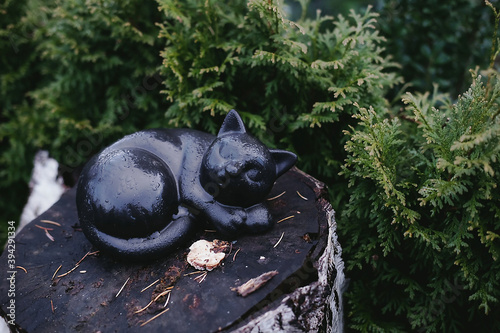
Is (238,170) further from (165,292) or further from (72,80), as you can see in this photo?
(72,80)

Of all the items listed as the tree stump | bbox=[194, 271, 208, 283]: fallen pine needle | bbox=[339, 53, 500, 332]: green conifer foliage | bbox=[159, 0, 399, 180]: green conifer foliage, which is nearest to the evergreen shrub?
bbox=[339, 53, 500, 332]: green conifer foliage

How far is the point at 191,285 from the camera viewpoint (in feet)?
7.40

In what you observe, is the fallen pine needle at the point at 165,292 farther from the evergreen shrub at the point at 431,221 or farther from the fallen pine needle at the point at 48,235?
the evergreen shrub at the point at 431,221

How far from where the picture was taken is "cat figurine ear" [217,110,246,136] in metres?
2.67

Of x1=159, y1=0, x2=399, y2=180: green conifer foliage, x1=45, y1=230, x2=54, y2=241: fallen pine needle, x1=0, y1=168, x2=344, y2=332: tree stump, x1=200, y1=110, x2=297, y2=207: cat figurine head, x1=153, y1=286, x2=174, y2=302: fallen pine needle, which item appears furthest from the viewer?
x1=159, y1=0, x2=399, y2=180: green conifer foliage

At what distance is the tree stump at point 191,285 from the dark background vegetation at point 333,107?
522 millimetres

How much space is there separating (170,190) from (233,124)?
65 centimetres

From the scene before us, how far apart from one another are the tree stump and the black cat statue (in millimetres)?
163

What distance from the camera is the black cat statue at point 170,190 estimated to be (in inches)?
93.6

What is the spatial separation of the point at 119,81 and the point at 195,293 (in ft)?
9.68

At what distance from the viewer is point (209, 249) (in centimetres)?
243

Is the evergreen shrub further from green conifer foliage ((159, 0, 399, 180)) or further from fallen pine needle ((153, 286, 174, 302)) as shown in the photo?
fallen pine needle ((153, 286, 174, 302))

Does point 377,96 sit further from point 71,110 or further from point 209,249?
point 71,110

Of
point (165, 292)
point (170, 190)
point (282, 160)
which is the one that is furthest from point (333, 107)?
point (165, 292)
